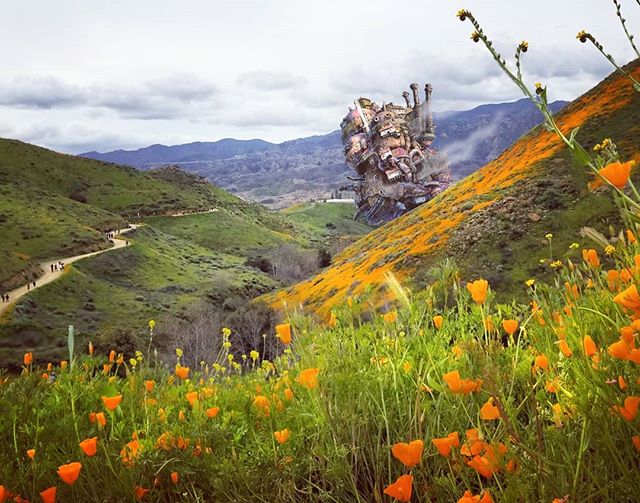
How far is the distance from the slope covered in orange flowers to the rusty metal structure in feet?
248

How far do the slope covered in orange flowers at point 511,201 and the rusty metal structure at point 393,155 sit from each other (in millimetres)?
75687

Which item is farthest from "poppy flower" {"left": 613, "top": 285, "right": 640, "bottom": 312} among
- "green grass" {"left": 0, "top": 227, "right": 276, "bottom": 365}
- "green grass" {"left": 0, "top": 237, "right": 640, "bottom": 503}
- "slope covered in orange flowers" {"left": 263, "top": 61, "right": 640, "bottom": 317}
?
"green grass" {"left": 0, "top": 227, "right": 276, "bottom": 365}

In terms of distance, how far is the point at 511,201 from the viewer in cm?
2383

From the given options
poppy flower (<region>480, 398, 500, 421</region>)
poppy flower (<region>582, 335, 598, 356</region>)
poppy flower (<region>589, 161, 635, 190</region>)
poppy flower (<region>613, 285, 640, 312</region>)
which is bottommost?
poppy flower (<region>480, 398, 500, 421</region>)

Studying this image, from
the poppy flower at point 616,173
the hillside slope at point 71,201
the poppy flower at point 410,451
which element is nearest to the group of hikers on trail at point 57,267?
the hillside slope at point 71,201

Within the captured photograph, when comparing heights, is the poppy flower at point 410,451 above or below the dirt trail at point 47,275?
above

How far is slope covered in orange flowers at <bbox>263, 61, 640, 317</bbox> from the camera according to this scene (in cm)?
2102

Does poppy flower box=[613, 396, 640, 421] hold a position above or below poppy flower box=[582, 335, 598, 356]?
below

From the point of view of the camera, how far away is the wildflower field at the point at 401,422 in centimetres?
158

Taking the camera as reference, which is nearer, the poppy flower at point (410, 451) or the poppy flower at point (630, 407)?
the poppy flower at point (630, 407)

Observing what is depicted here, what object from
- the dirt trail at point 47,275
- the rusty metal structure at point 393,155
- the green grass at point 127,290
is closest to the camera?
the green grass at point 127,290

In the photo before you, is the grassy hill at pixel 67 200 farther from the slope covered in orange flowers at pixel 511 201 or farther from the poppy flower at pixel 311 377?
the poppy flower at pixel 311 377

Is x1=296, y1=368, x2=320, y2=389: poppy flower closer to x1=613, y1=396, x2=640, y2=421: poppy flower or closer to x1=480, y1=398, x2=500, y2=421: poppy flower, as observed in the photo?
x1=480, y1=398, x2=500, y2=421: poppy flower

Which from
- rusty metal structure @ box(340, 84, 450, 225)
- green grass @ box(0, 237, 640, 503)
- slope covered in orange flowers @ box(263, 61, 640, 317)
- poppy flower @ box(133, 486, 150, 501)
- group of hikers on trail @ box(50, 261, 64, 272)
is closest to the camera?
green grass @ box(0, 237, 640, 503)
